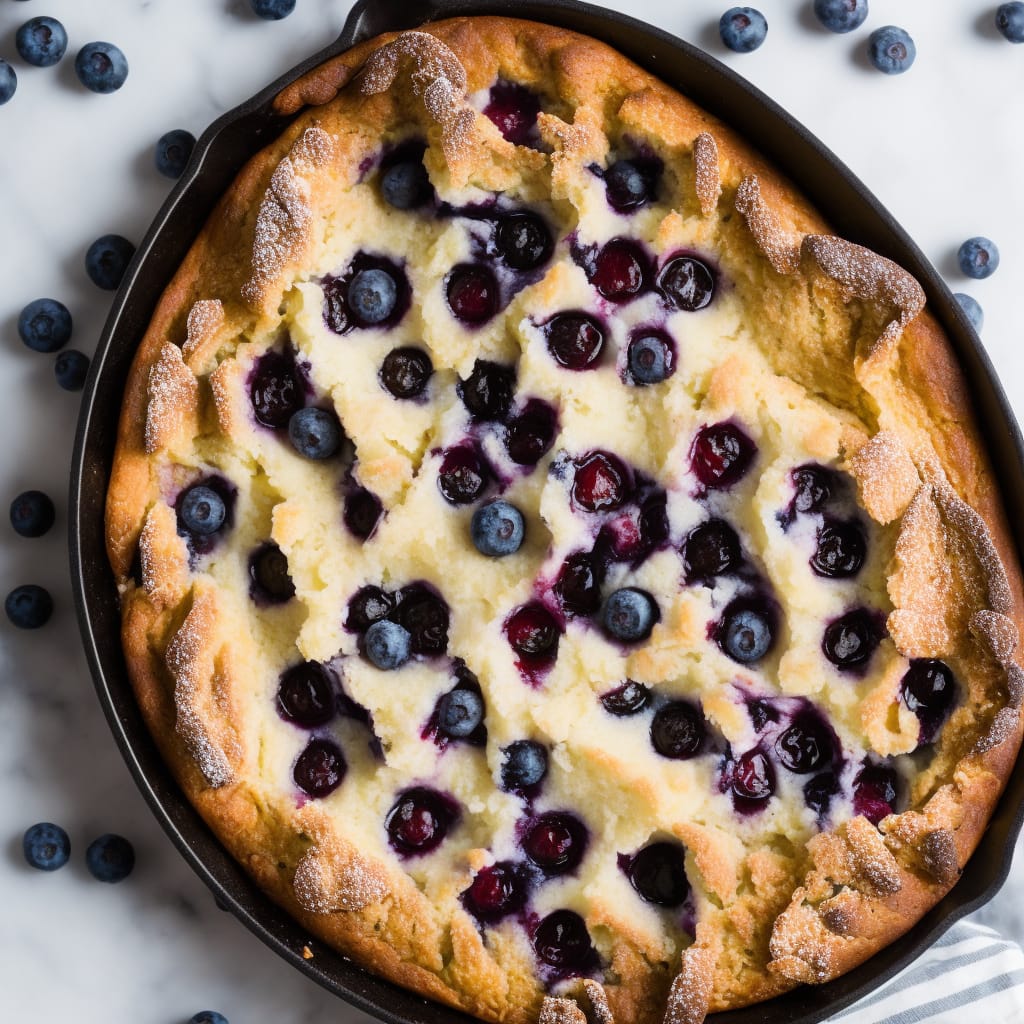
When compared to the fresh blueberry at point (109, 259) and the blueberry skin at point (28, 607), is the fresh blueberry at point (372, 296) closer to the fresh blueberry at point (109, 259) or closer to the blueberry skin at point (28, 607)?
the fresh blueberry at point (109, 259)

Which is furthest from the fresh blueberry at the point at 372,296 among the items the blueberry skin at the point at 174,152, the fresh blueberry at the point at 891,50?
the fresh blueberry at the point at 891,50

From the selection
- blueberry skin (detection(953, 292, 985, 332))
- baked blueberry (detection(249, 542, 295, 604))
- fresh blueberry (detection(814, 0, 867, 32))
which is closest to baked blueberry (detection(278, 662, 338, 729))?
baked blueberry (detection(249, 542, 295, 604))

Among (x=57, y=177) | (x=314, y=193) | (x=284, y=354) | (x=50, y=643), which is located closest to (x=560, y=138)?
(x=314, y=193)

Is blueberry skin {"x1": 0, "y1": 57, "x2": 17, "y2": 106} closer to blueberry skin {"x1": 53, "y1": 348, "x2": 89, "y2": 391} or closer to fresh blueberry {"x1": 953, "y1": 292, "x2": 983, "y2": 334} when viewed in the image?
blueberry skin {"x1": 53, "y1": 348, "x2": 89, "y2": 391}

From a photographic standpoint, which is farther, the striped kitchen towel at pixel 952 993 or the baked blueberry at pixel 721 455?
the striped kitchen towel at pixel 952 993

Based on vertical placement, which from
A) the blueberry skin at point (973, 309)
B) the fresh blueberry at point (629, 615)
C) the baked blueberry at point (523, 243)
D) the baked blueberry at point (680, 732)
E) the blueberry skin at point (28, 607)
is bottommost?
the blueberry skin at point (28, 607)
